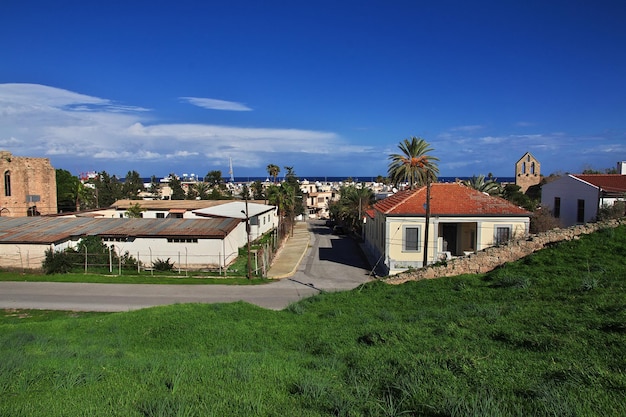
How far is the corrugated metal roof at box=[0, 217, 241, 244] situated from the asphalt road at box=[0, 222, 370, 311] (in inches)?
204

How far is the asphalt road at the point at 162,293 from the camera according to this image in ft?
68.0

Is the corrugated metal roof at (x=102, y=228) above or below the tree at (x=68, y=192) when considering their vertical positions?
below

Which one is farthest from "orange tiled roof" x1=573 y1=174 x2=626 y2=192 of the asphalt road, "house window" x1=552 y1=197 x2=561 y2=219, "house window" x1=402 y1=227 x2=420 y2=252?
the asphalt road

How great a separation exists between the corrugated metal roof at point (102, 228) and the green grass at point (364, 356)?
53.1 feet

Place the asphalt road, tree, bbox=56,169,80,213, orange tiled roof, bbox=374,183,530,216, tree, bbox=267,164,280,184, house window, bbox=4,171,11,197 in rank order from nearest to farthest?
the asphalt road → orange tiled roof, bbox=374,183,530,216 → house window, bbox=4,171,11,197 → tree, bbox=56,169,80,213 → tree, bbox=267,164,280,184

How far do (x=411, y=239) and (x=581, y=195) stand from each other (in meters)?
15.3

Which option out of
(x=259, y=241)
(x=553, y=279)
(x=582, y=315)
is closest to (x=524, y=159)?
(x=259, y=241)

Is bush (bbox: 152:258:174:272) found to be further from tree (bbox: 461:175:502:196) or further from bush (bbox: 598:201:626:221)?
tree (bbox: 461:175:502:196)

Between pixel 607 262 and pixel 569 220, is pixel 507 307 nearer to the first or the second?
pixel 607 262

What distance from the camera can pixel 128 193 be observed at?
8588 centimetres

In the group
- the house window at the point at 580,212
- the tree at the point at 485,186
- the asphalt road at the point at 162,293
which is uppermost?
the tree at the point at 485,186

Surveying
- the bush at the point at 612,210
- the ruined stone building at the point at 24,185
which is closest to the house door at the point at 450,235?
the bush at the point at 612,210

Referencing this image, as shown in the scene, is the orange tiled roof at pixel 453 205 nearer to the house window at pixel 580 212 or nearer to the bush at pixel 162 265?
the house window at pixel 580 212

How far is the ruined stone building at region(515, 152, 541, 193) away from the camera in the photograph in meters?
59.0
